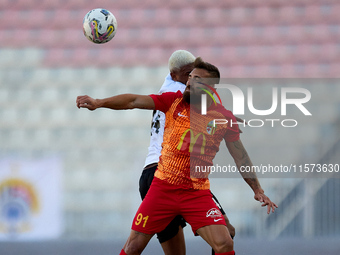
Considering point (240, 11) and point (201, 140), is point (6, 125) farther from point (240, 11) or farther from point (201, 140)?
point (201, 140)

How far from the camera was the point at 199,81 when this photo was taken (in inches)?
106

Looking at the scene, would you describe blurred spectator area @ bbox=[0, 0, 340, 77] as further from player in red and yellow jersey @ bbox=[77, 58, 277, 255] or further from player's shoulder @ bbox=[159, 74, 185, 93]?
player in red and yellow jersey @ bbox=[77, 58, 277, 255]

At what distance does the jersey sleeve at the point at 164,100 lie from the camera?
104 inches

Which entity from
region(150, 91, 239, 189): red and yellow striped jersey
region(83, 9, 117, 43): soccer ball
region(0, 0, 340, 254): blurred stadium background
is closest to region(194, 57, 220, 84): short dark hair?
region(150, 91, 239, 189): red and yellow striped jersey

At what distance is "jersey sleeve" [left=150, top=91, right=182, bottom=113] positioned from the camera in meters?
2.64

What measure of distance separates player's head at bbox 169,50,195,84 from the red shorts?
85 cm

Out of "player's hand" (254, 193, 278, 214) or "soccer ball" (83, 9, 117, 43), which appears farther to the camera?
"soccer ball" (83, 9, 117, 43)

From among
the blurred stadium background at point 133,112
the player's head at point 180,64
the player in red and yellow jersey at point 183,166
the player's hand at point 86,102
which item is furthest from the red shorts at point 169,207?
the blurred stadium background at point 133,112

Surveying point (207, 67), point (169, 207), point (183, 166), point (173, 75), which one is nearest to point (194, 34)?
point (173, 75)

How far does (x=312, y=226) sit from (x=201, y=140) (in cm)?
408

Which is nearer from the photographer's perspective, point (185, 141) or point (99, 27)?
point (185, 141)

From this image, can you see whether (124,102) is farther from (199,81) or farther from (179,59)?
(179,59)

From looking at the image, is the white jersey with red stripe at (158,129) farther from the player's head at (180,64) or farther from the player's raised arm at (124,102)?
the player's raised arm at (124,102)

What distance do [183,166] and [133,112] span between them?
4.51m
